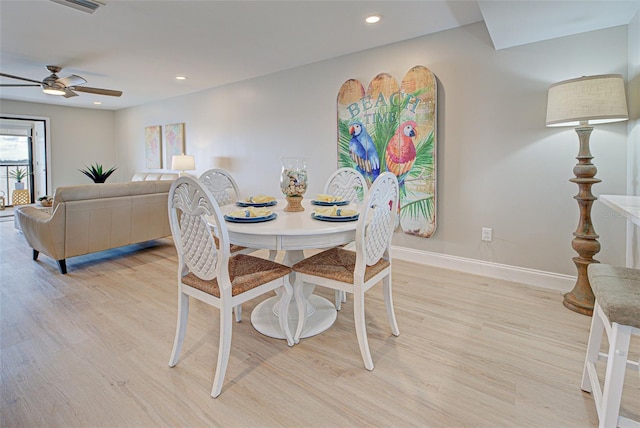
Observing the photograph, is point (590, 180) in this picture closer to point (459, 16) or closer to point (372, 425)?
point (459, 16)

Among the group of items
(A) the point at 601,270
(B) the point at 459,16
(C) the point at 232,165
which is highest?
(B) the point at 459,16

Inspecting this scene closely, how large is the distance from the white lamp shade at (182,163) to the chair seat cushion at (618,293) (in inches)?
205

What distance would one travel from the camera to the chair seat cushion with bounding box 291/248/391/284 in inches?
69.7

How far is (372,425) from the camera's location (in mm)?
1327

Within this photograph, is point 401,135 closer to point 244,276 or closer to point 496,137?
point 496,137

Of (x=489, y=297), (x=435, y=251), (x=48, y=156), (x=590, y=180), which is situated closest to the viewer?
(x=590, y=180)

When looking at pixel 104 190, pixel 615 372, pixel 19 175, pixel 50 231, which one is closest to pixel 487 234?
pixel 615 372

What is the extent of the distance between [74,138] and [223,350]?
25.3 feet

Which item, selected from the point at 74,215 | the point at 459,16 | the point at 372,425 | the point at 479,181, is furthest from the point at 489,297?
the point at 74,215

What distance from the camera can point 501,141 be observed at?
9.42ft

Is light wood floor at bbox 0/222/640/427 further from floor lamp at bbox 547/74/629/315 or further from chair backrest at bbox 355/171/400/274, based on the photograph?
chair backrest at bbox 355/171/400/274

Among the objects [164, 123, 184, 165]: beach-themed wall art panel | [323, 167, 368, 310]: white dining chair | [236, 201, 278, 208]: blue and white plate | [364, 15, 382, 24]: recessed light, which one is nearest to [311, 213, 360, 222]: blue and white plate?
[236, 201, 278, 208]: blue and white plate

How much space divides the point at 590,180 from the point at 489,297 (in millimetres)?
1077

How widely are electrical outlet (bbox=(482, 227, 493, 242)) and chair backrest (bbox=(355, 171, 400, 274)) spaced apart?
1.51 meters
